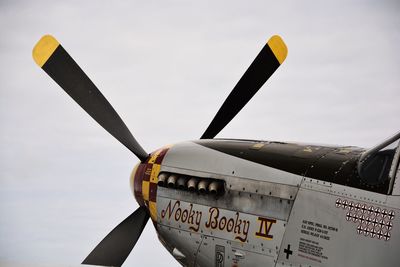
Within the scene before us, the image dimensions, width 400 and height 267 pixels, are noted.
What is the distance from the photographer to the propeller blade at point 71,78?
315 inches

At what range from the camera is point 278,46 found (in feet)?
28.3

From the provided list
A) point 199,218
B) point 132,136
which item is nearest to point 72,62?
point 132,136

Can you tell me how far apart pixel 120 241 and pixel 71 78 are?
8.09ft

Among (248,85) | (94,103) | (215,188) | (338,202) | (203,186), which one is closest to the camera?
(338,202)

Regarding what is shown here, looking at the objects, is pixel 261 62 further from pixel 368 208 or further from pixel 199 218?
pixel 368 208

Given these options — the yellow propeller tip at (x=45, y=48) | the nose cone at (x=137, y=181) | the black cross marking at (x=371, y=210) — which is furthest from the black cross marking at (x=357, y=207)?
the yellow propeller tip at (x=45, y=48)

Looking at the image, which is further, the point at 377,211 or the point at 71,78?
the point at 71,78

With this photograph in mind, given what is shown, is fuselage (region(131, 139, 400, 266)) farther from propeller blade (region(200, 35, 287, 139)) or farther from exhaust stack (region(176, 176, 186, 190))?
propeller blade (region(200, 35, 287, 139))

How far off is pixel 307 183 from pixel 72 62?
407 centimetres

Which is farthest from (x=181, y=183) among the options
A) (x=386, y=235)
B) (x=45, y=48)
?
(x=45, y=48)

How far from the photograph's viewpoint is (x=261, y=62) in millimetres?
8500

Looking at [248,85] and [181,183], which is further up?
[248,85]

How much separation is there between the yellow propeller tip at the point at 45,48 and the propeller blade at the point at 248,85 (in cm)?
256

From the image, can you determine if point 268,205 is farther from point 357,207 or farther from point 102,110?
point 102,110
